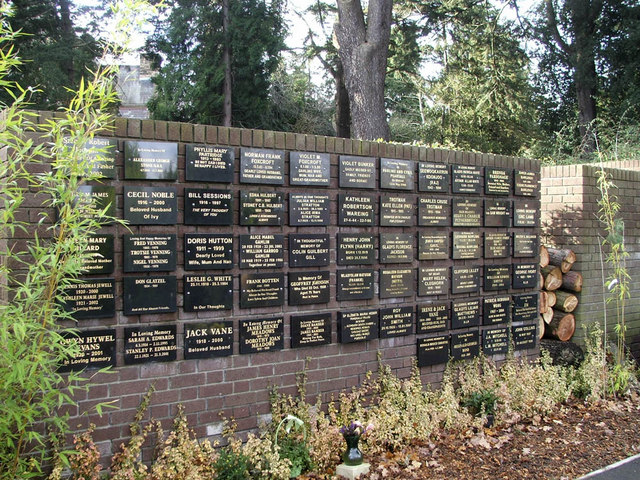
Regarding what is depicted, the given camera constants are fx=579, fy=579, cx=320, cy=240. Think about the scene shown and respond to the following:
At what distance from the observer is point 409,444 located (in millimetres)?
5543

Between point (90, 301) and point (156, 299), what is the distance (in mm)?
512

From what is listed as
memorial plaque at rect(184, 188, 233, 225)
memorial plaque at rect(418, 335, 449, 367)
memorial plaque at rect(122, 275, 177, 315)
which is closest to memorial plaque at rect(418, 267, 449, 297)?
memorial plaque at rect(418, 335, 449, 367)

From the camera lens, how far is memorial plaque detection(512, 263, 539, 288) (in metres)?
7.42

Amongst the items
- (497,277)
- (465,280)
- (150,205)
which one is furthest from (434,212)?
(150,205)

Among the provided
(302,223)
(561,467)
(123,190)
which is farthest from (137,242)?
(561,467)

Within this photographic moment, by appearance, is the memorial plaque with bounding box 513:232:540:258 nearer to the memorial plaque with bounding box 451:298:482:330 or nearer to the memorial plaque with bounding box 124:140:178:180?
the memorial plaque with bounding box 451:298:482:330

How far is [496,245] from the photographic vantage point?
720cm

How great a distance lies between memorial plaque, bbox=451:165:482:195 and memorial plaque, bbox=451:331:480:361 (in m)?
1.70

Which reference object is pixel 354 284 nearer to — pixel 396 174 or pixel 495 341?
pixel 396 174

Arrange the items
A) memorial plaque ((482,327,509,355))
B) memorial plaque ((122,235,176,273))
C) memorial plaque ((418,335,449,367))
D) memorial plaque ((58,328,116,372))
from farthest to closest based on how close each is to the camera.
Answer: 1. memorial plaque ((482,327,509,355))
2. memorial plaque ((418,335,449,367))
3. memorial plaque ((122,235,176,273))
4. memorial plaque ((58,328,116,372))

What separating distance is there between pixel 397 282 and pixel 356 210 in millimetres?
946

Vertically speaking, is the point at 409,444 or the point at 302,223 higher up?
the point at 302,223

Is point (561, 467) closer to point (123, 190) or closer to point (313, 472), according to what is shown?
point (313, 472)

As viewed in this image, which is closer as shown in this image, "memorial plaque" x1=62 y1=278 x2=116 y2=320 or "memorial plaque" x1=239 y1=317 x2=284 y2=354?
"memorial plaque" x1=62 y1=278 x2=116 y2=320
